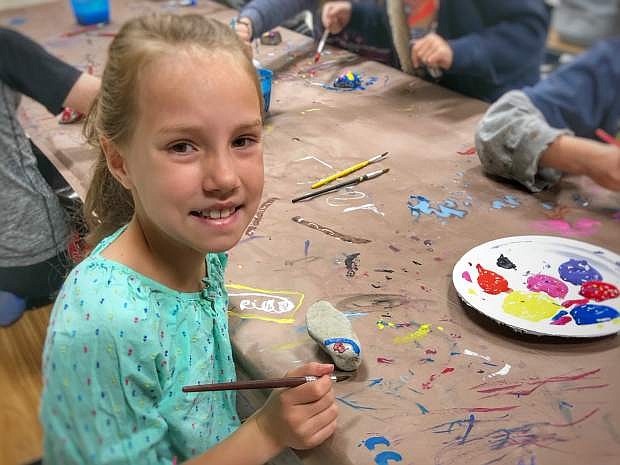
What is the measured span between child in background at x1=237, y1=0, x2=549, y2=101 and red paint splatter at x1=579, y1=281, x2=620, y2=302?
2.87ft

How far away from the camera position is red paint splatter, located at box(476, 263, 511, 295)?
96cm

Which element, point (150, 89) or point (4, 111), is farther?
point (4, 111)

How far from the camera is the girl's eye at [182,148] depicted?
2.39ft

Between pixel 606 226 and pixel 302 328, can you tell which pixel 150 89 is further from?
pixel 606 226

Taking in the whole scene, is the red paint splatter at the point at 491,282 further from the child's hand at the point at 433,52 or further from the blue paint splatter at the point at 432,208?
the child's hand at the point at 433,52

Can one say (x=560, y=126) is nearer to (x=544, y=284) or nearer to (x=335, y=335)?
(x=544, y=284)

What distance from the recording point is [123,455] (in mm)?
700

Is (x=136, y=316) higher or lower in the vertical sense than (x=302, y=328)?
higher

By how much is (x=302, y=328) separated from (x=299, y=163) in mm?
523

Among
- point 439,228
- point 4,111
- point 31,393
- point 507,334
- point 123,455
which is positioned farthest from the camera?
point 31,393

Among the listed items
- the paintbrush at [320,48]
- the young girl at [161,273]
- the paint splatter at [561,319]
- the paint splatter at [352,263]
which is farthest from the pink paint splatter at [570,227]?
the paintbrush at [320,48]

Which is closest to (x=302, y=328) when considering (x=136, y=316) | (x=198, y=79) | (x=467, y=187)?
(x=136, y=316)

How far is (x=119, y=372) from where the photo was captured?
692 mm

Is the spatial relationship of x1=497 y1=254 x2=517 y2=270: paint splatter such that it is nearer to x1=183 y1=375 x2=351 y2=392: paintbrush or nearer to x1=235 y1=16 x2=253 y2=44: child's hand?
x1=183 y1=375 x2=351 y2=392: paintbrush
